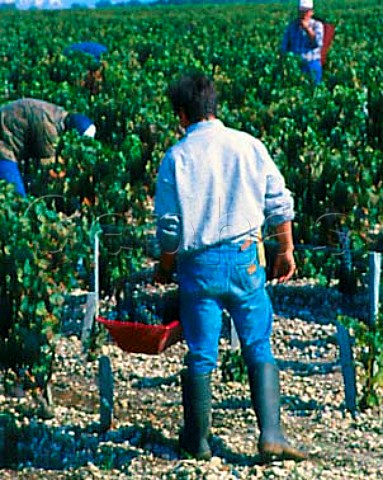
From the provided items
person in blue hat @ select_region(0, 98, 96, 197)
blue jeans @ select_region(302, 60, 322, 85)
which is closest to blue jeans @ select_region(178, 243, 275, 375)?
person in blue hat @ select_region(0, 98, 96, 197)

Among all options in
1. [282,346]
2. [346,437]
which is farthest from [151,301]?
[346,437]

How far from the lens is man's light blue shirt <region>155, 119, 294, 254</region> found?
15.4 feet

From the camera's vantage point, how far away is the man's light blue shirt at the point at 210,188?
15.4 ft

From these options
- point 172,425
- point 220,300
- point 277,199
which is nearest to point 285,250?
point 277,199

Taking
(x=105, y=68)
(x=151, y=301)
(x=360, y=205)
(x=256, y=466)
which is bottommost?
(x=256, y=466)

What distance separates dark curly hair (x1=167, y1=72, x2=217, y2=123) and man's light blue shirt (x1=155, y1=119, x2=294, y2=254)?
49 millimetres

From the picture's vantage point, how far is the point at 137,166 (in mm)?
9945

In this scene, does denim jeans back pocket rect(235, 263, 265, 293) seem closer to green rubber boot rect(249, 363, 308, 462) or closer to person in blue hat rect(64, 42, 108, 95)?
green rubber boot rect(249, 363, 308, 462)

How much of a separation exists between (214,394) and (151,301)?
1824 mm

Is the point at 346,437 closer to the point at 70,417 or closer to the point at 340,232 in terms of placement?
the point at 70,417

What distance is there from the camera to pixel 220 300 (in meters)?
4.77

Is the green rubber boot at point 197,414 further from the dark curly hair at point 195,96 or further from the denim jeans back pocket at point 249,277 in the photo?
the dark curly hair at point 195,96

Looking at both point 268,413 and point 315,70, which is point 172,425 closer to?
point 268,413

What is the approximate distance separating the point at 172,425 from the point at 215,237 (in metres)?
1.09
